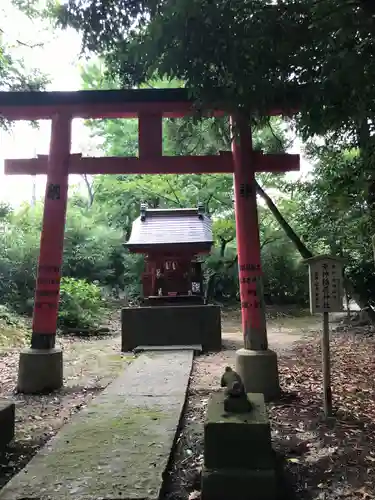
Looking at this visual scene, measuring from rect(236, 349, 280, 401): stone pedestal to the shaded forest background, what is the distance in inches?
111

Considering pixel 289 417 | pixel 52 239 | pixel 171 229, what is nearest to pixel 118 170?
pixel 52 239

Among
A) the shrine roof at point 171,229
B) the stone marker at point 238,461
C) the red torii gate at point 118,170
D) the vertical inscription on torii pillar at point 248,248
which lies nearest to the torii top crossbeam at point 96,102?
the red torii gate at point 118,170

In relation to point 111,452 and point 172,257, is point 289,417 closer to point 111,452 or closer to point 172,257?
point 111,452

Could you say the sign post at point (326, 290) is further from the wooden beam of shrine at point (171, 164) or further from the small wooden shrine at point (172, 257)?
the small wooden shrine at point (172, 257)

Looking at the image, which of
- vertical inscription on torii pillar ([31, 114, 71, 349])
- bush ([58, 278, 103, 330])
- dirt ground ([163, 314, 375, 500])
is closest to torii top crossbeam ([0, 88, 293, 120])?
vertical inscription on torii pillar ([31, 114, 71, 349])

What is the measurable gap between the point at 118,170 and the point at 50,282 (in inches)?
73.5

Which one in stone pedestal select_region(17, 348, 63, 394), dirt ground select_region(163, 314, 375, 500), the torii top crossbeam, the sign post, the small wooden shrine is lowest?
dirt ground select_region(163, 314, 375, 500)

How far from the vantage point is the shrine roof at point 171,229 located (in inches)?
446

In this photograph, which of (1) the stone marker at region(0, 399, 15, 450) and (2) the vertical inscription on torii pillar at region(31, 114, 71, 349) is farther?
(2) the vertical inscription on torii pillar at region(31, 114, 71, 349)

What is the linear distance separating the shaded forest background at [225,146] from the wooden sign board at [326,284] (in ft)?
4.32

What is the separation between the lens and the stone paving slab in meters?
3.13

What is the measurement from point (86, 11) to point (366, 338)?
994cm

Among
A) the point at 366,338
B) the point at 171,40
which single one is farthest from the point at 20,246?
the point at 171,40

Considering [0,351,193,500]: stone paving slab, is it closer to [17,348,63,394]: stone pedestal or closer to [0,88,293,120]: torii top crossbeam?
[17,348,63,394]: stone pedestal
